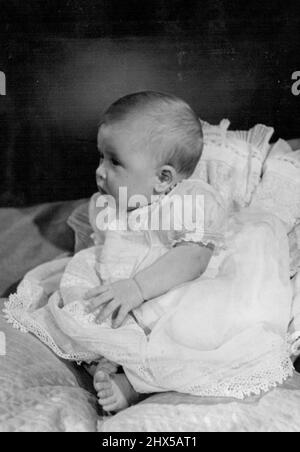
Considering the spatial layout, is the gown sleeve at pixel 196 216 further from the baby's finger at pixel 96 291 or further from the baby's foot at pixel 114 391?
the baby's foot at pixel 114 391

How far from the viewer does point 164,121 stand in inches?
45.6

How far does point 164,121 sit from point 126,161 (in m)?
0.11

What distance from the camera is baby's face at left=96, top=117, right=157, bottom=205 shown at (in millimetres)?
1166

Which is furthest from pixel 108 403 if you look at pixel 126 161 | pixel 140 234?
pixel 126 161

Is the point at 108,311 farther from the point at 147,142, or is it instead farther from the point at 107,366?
the point at 147,142

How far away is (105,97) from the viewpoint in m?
1.59

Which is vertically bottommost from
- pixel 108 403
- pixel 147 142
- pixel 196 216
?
pixel 108 403

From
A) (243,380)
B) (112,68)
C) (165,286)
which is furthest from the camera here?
(112,68)

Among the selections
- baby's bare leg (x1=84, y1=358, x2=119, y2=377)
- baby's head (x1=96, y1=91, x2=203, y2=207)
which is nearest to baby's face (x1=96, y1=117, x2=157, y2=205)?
baby's head (x1=96, y1=91, x2=203, y2=207)

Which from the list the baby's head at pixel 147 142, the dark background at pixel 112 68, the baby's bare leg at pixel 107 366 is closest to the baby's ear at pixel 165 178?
the baby's head at pixel 147 142

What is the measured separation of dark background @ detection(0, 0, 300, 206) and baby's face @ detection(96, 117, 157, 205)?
0.41 meters

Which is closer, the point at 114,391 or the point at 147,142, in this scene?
the point at 114,391

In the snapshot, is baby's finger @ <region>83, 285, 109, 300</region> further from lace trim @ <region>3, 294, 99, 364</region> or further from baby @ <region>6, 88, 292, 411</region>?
lace trim @ <region>3, 294, 99, 364</region>

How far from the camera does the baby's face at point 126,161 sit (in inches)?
45.9
